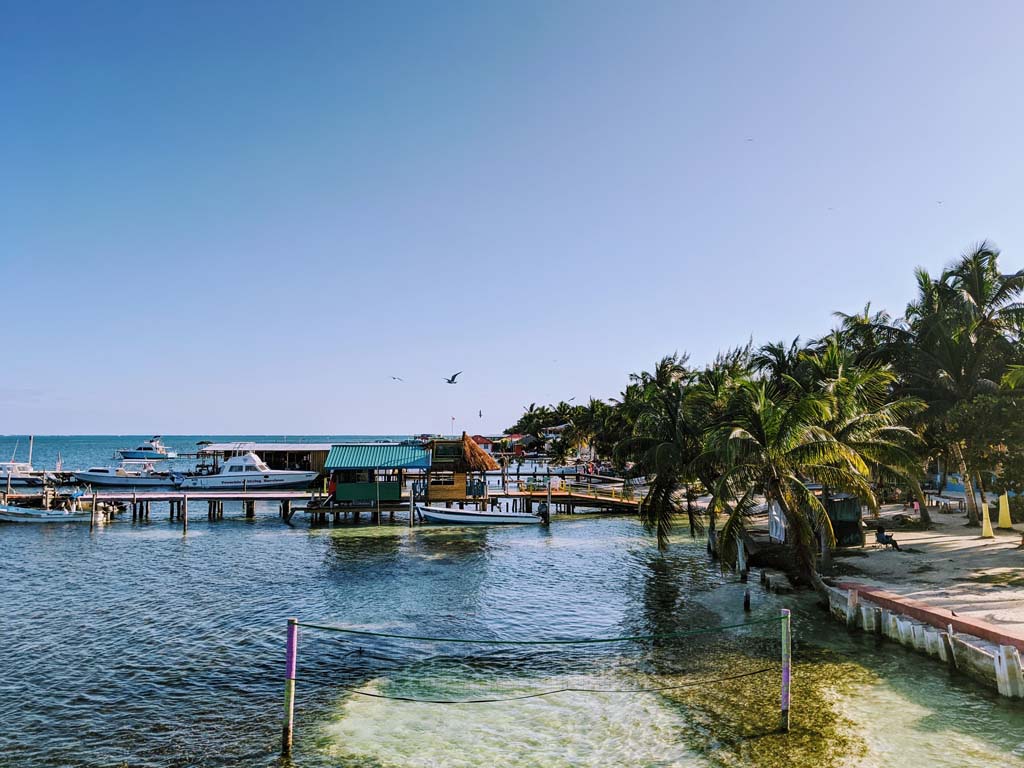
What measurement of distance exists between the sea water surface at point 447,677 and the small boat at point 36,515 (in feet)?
66.4

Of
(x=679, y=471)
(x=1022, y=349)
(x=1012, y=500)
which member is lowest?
(x=1012, y=500)

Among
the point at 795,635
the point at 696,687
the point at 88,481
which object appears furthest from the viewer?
the point at 88,481

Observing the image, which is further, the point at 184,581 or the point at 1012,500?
the point at 1012,500

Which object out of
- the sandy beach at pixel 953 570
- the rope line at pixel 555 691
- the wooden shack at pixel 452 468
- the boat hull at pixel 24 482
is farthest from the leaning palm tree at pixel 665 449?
the boat hull at pixel 24 482

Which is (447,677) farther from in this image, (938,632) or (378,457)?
(378,457)

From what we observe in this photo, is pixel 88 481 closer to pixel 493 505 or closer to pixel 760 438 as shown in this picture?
pixel 493 505

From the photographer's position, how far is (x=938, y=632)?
1535 centimetres

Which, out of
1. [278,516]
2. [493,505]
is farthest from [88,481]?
[493,505]

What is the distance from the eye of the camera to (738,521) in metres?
18.9

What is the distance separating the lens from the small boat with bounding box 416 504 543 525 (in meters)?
43.6

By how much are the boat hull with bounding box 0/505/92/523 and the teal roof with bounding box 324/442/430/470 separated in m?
20.3

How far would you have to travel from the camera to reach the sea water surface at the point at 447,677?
11.9 m

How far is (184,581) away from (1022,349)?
127 feet

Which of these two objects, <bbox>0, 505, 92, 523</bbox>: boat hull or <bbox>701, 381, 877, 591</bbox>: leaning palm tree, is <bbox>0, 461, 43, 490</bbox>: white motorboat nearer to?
<bbox>0, 505, 92, 523</bbox>: boat hull
